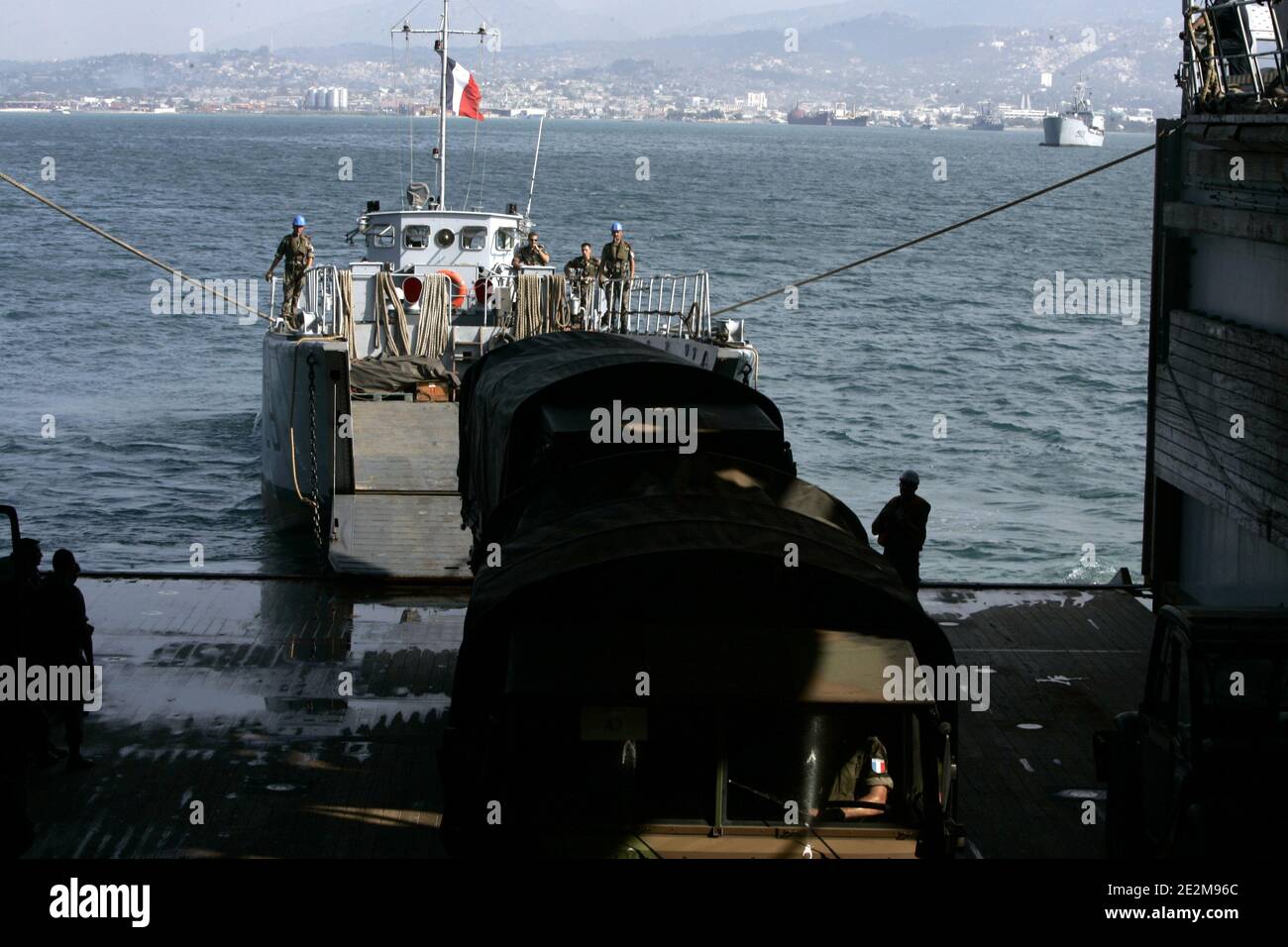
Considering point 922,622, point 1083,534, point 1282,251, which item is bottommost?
point 1083,534

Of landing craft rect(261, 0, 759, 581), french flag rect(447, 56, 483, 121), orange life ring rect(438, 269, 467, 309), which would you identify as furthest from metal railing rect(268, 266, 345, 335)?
french flag rect(447, 56, 483, 121)

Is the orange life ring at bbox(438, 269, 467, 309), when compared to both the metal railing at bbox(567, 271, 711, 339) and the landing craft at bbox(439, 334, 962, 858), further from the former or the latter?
the landing craft at bbox(439, 334, 962, 858)

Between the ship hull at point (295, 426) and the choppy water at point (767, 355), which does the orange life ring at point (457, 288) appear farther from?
the choppy water at point (767, 355)

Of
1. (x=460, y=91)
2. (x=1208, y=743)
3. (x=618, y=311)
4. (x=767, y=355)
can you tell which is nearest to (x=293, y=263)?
(x=618, y=311)

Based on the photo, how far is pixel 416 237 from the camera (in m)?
27.9

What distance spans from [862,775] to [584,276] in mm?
18171

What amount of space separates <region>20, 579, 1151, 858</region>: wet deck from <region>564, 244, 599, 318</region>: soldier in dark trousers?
9146 millimetres

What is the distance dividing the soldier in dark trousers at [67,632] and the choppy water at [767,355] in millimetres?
11743

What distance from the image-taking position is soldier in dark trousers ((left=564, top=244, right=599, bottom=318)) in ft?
81.9

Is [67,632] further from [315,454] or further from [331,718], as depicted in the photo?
[315,454]

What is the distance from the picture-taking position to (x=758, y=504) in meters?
9.62

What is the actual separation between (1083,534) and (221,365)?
76.1ft
